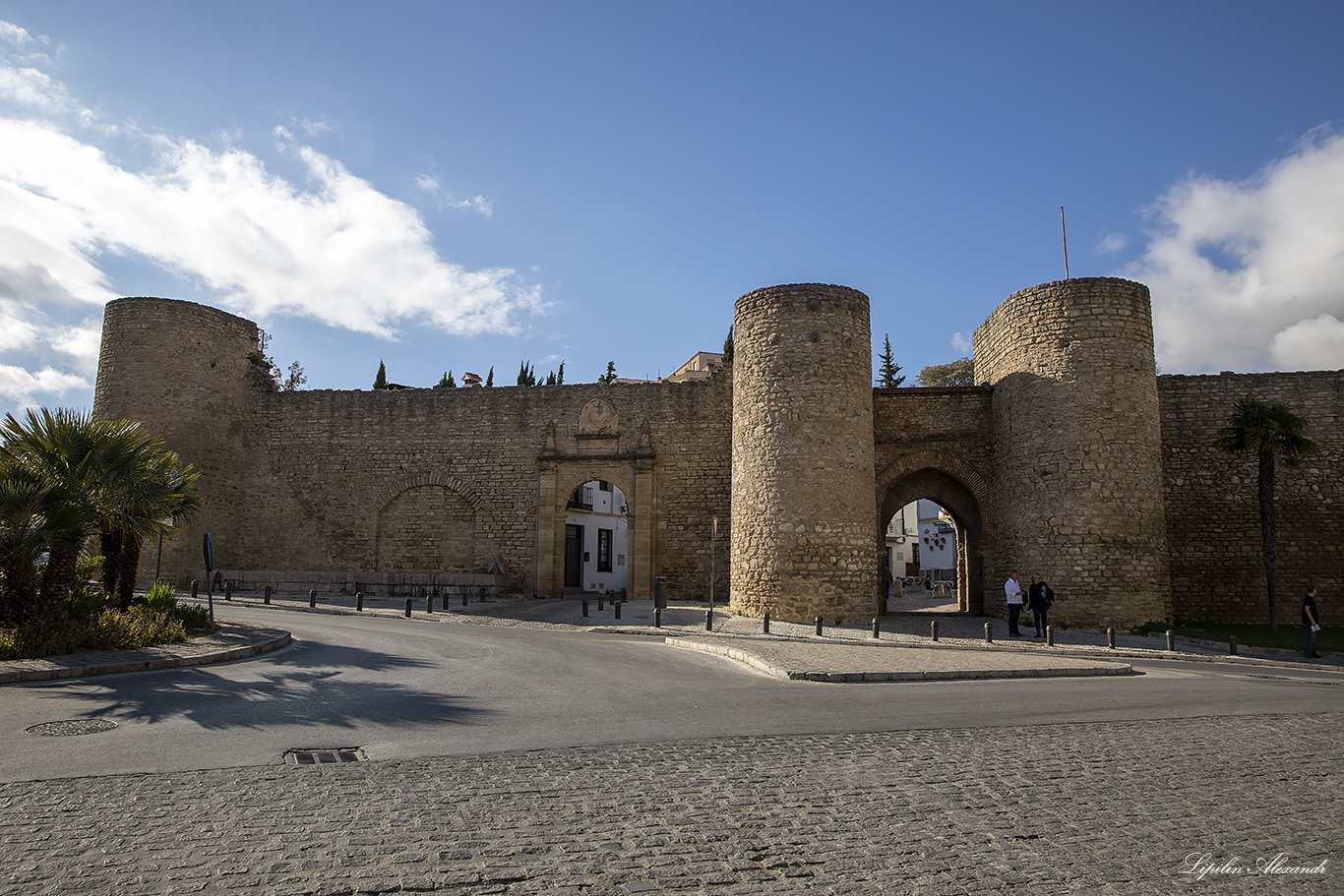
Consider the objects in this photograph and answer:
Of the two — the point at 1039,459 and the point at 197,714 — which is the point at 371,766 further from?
the point at 1039,459

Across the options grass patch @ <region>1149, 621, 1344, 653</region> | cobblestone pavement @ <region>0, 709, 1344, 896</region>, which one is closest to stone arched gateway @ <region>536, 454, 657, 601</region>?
grass patch @ <region>1149, 621, 1344, 653</region>

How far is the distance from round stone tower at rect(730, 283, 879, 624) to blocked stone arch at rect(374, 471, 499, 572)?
9582 mm

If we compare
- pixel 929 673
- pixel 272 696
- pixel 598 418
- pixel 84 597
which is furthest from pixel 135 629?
pixel 598 418

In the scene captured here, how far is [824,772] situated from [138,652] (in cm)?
916

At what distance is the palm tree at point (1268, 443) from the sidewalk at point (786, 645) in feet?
11.7

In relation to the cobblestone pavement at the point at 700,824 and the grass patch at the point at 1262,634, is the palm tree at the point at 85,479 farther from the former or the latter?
the grass patch at the point at 1262,634

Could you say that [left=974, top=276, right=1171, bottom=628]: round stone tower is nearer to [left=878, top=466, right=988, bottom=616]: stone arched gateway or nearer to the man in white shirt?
the man in white shirt

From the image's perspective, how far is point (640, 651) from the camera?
12883mm

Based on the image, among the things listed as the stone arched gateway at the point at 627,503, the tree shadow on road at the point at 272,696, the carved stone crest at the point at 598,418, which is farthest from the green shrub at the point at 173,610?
the carved stone crest at the point at 598,418

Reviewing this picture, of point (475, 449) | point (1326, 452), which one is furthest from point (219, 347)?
point (1326, 452)

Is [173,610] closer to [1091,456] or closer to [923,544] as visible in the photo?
[1091,456]

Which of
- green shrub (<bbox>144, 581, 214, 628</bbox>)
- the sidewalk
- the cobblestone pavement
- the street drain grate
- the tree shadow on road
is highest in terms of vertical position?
green shrub (<bbox>144, 581, 214, 628</bbox>)

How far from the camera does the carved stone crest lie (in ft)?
80.9

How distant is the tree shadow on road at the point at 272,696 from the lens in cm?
710
